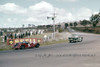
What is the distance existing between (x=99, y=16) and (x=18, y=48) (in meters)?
84.2

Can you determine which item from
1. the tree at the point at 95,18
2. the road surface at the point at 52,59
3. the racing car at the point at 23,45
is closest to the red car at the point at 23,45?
the racing car at the point at 23,45

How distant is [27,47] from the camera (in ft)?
62.7

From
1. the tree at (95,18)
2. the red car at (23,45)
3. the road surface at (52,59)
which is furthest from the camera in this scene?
the tree at (95,18)

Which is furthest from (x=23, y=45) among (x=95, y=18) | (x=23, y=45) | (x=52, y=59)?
(x=95, y=18)

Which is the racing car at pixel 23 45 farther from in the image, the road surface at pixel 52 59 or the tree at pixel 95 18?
the tree at pixel 95 18

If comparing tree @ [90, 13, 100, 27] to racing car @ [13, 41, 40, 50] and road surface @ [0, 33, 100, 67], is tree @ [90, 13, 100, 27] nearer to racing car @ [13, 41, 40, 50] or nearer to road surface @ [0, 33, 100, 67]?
racing car @ [13, 41, 40, 50]

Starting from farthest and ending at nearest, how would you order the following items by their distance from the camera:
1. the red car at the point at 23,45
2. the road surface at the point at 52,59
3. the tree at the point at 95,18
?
the tree at the point at 95,18
the red car at the point at 23,45
the road surface at the point at 52,59

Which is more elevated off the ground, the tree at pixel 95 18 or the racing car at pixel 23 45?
the tree at pixel 95 18

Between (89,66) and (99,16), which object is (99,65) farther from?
(99,16)

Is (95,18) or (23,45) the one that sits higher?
(95,18)

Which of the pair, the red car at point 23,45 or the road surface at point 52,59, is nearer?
the road surface at point 52,59

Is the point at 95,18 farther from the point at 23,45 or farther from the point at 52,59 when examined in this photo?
the point at 52,59


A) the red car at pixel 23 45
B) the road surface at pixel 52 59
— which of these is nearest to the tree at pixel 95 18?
the red car at pixel 23 45

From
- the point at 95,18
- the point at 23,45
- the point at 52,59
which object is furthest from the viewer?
the point at 95,18
